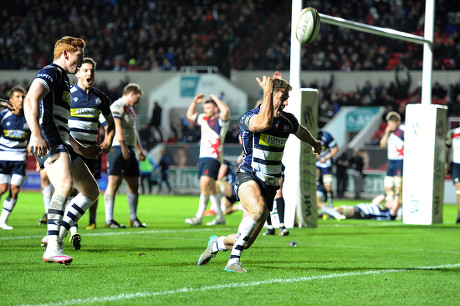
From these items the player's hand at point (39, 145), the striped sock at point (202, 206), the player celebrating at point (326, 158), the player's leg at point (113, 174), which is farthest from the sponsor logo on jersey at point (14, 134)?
the player celebrating at point (326, 158)

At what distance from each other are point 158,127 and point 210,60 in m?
4.87

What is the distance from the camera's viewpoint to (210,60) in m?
35.4

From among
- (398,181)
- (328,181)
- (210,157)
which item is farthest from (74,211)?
(328,181)

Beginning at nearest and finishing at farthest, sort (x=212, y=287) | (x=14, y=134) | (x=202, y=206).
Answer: (x=212, y=287) → (x=14, y=134) → (x=202, y=206)

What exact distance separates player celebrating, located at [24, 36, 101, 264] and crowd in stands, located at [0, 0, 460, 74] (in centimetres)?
2695

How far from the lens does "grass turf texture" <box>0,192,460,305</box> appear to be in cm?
546

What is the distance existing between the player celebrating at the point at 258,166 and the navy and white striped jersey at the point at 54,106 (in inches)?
68.6

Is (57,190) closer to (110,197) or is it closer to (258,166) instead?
(258,166)

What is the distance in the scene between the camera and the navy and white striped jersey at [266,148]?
6.97 meters

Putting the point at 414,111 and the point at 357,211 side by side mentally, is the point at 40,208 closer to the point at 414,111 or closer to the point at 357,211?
the point at 357,211

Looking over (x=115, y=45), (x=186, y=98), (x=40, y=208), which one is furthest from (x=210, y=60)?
(x=40, y=208)

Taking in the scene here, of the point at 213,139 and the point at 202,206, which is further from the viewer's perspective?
the point at 202,206

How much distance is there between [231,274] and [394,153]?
34.2 feet

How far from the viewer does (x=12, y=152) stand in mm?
11781
